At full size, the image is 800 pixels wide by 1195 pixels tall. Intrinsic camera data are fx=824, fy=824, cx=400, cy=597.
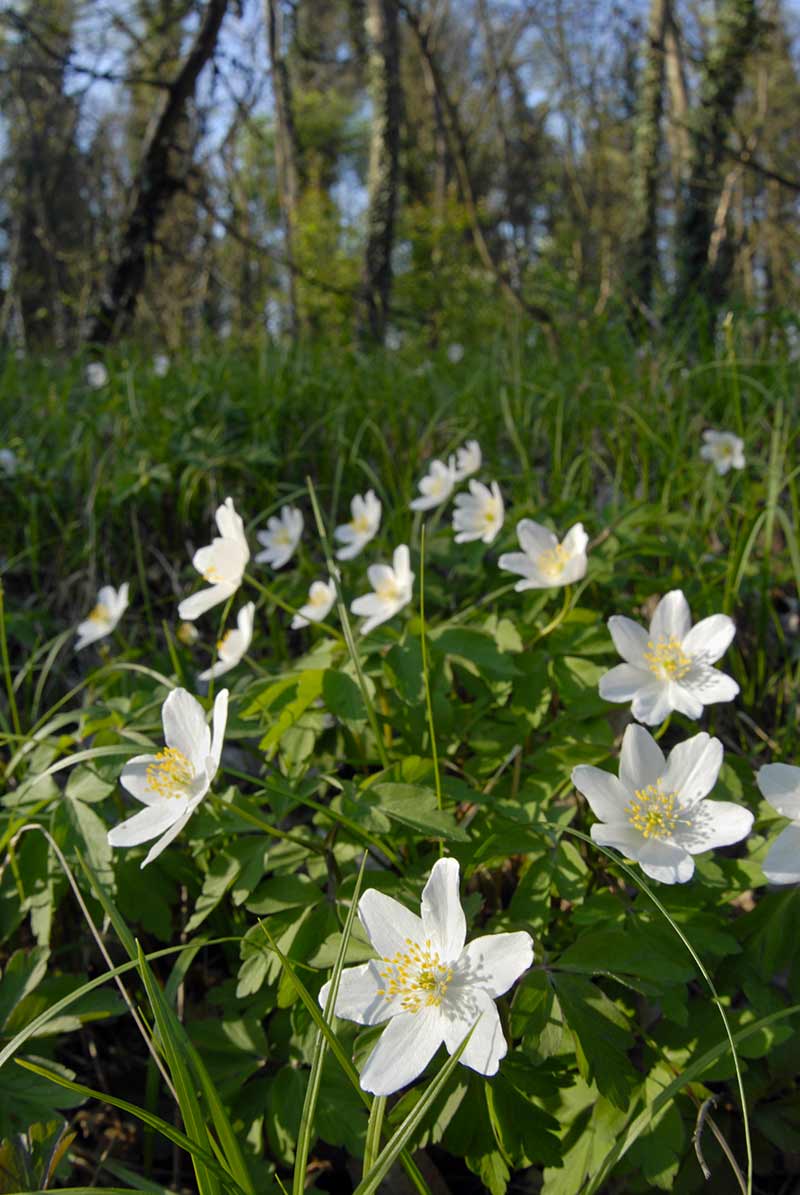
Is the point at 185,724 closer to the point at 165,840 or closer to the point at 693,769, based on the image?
the point at 165,840

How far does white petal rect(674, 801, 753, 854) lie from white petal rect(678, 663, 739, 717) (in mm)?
214

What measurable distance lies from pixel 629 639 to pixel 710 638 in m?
0.14

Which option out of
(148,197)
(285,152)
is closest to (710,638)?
(148,197)

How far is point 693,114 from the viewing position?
23.7 feet

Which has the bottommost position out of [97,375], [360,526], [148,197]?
[360,526]

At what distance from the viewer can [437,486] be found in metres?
2.18

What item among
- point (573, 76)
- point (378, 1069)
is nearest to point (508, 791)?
point (378, 1069)

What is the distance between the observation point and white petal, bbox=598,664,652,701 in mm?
1310

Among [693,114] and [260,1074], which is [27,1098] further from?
[693,114]

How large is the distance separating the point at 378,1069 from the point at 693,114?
8311mm

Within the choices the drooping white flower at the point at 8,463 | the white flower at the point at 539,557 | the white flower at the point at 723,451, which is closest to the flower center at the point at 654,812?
the white flower at the point at 539,557

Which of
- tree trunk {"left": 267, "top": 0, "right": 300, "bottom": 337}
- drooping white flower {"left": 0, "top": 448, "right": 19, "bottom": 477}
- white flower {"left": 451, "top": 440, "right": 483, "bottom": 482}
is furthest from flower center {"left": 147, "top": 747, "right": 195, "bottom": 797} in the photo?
tree trunk {"left": 267, "top": 0, "right": 300, "bottom": 337}

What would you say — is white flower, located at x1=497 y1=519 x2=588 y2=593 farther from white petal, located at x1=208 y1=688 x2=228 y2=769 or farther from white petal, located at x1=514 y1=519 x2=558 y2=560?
white petal, located at x1=208 y1=688 x2=228 y2=769

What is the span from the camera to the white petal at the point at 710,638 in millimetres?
1330
